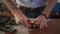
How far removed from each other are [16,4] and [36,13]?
0.52 feet

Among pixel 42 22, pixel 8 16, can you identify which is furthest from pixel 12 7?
pixel 42 22

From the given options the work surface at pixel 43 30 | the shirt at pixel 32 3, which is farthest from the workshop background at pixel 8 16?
the shirt at pixel 32 3

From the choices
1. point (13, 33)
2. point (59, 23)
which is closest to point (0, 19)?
point (13, 33)

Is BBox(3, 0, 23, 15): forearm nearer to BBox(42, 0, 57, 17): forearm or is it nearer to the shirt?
the shirt

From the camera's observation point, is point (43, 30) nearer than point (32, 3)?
Yes

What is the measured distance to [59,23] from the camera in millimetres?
968

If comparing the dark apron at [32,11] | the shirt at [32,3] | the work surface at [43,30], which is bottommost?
the work surface at [43,30]

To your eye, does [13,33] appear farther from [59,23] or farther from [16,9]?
[59,23]

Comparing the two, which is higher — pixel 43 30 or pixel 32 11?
pixel 32 11

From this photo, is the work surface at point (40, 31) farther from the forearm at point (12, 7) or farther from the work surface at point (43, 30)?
the forearm at point (12, 7)

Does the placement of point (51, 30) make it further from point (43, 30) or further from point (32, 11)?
point (32, 11)

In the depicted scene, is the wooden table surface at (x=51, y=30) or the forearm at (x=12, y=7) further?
the forearm at (x=12, y=7)

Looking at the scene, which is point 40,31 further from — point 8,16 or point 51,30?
point 8,16

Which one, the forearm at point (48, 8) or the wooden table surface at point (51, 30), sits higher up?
the forearm at point (48, 8)
